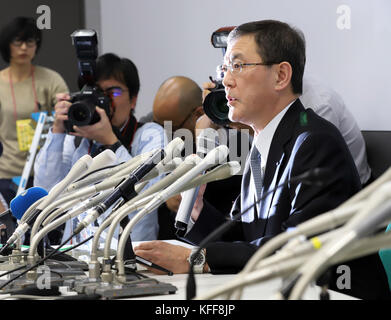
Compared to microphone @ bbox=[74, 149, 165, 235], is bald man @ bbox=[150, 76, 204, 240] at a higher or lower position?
lower

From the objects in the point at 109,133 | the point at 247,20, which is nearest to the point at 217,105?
the point at 109,133

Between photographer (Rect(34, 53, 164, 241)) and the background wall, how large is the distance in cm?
78

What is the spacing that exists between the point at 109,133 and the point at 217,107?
1.63ft

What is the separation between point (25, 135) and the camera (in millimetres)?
3705

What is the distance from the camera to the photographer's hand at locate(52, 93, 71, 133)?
8.03 ft

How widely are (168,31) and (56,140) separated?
1655mm

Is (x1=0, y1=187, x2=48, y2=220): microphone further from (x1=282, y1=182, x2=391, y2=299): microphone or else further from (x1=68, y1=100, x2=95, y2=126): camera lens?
(x1=282, y1=182, x2=391, y2=299): microphone

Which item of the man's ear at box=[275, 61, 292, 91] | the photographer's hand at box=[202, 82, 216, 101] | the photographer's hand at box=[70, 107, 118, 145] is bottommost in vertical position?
the photographer's hand at box=[70, 107, 118, 145]

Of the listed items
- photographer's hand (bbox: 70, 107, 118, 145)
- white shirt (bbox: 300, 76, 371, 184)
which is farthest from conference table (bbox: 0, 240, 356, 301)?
white shirt (bbox: 300, 76, 371, 184)

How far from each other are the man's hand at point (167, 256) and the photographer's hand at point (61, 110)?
1.08 m

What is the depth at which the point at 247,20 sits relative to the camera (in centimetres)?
321

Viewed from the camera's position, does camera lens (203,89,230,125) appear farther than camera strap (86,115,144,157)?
No

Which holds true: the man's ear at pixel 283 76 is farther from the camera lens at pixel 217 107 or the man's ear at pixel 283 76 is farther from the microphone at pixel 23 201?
the microphone at pixel 23 201
